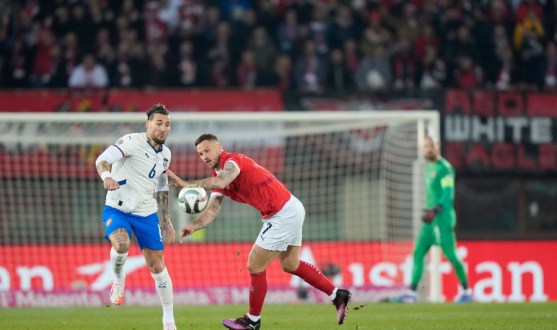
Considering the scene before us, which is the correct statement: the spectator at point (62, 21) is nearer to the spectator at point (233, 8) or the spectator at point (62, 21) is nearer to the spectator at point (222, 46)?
the spectator at point (222, 46)

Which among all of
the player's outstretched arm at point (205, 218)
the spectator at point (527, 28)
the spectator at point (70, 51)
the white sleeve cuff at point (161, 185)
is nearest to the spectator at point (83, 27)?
the spectator at point (70, 51)

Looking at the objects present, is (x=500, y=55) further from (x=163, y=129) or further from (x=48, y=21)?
(x=163, y=129)

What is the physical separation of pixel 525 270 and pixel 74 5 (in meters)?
10.0

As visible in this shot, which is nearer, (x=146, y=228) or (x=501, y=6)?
(x=146, y=228)

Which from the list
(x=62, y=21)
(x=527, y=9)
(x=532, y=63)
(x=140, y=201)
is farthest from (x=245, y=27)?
(x=140, y=201)

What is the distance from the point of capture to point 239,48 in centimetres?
1603

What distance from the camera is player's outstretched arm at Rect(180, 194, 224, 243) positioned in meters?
7.17

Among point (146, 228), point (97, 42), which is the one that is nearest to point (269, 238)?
point (146, 228)

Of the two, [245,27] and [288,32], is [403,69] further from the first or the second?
[245,27]

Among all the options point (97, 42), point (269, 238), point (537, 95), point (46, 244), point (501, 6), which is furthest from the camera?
point (501, 6)

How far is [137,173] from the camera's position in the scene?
7859 millimetres

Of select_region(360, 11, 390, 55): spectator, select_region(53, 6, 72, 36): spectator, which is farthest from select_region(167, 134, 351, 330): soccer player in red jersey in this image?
select_region(53, 6, 72, 36): spectator

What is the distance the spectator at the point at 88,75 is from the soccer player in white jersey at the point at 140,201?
767 centimetres

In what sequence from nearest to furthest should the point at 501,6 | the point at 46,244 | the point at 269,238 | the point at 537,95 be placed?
1. the point at 269,238
2. the point at 46,244
3. the point at 537,95
4. the point at 501,6
